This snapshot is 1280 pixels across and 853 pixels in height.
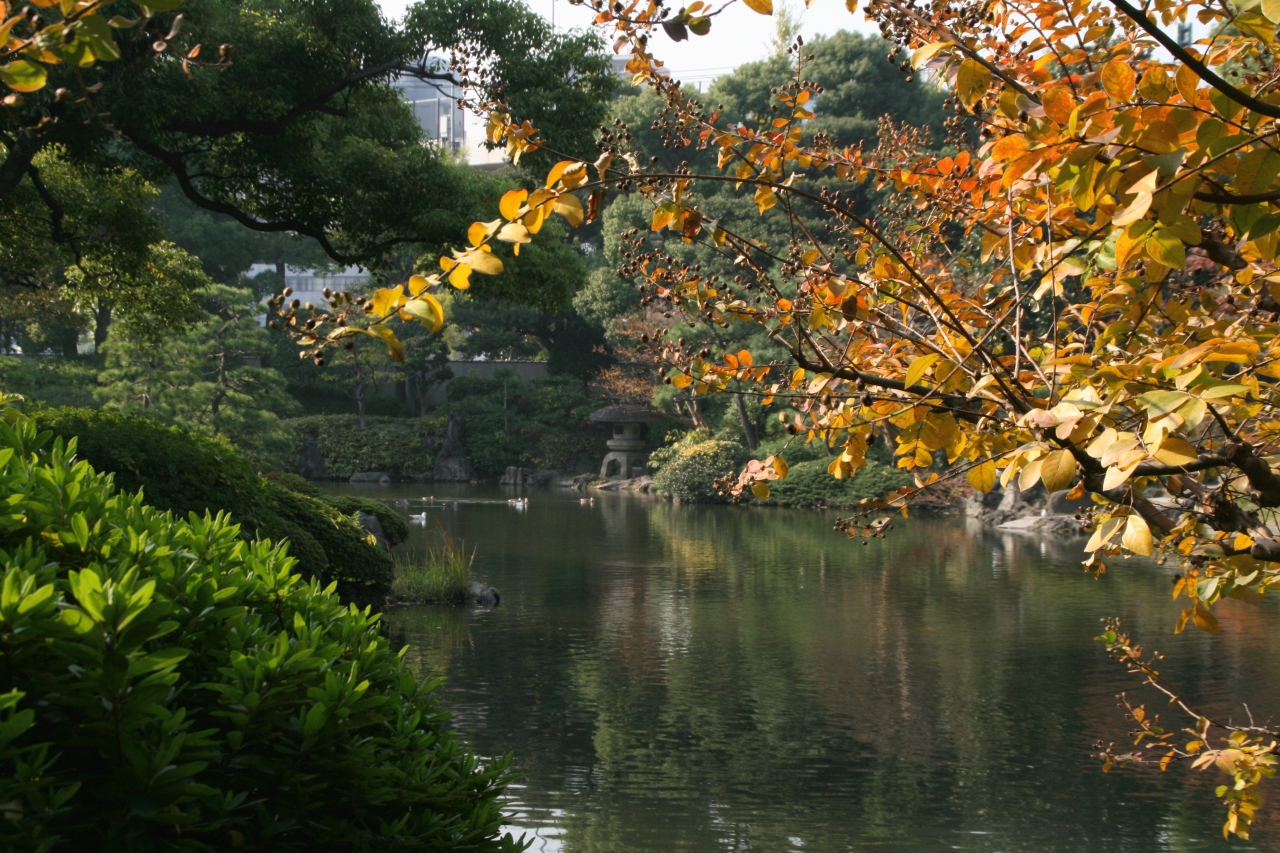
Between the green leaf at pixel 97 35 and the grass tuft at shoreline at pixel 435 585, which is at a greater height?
the green leaf at pixel 97 35

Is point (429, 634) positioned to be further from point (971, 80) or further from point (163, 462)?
point (971, 80)

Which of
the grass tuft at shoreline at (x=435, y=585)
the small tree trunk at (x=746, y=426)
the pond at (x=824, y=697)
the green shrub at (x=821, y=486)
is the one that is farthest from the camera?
the small tree trunk at (x=746, y=426)

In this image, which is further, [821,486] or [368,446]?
[368,446]

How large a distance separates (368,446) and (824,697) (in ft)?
73.9

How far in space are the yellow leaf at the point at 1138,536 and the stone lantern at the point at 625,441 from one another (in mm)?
25148

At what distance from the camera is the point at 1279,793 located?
5090 mm

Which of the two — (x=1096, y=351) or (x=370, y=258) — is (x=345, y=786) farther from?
(x=370, y=258)

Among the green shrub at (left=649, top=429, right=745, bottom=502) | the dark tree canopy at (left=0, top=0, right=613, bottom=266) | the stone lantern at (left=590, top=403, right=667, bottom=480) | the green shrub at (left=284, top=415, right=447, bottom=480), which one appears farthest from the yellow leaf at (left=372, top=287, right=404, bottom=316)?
the green shrub at (left=284, top=415, right=447, bottom=480)

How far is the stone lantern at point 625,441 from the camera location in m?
26.7

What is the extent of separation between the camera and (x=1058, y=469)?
1429mm

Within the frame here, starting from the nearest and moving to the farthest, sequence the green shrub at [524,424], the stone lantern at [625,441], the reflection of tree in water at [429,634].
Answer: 1. the reflection of tree in water at [429,634]
2. the stone lantern at [625,441]
3. the green shrub at [524,424]

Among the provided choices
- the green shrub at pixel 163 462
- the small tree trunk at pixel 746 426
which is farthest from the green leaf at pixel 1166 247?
the small tree trunk at pixel 746 426

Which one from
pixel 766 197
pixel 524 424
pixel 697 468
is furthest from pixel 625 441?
pixel 766 197

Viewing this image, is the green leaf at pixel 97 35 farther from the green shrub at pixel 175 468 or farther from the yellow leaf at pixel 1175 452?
the green shrub at pixel 175 468
